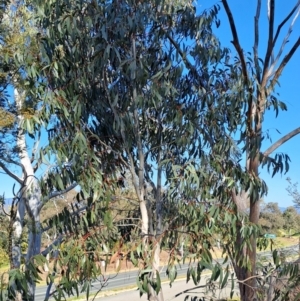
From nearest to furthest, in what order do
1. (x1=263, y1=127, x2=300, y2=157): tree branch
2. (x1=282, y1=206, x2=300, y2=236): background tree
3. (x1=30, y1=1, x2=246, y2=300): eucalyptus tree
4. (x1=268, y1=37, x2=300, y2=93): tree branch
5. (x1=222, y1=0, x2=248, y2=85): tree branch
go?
(x1=30, y1=1, x2=246, y2=300): eucalyptus tree → (x1=222, y1=0, x2=248, y2=85): tree branch → (x1=263, y1=127, x2=300, y2=157): tree branch → (x1=268, y1=37, x2=300, y2=93): tree branch → (x1=282, y1=206, x2=300, y2=236): background tree

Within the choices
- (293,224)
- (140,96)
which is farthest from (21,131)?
(293,224)

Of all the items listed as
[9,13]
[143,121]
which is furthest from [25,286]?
[9,13]

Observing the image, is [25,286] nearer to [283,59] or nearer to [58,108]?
[58,108]

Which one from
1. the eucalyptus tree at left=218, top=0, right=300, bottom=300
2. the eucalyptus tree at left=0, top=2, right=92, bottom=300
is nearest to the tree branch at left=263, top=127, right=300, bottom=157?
the eucalyptus tree at left=218, top=0, right=300, bottom=300

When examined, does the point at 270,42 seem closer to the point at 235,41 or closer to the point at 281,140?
the point at 235,41

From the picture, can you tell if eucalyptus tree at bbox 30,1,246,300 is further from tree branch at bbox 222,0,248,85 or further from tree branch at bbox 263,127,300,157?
tree branch at bbox 263,127,300,157

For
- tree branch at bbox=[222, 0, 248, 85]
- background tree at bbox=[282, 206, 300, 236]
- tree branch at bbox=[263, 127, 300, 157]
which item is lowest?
background tree at bbox=[282, 206, 300, 236]

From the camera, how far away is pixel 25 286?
98.7 inches

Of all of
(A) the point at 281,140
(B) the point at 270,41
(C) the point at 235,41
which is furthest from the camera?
(B) the point at 270,41

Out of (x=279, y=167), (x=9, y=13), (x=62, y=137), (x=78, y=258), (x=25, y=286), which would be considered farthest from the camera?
(x=9, y=13)

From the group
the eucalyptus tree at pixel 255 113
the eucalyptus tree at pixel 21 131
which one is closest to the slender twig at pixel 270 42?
the eucalyptus tree at pixel 255 113

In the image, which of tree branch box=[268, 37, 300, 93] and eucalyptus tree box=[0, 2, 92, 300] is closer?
eucalyptus tree box=[0, 2, 92, 300]

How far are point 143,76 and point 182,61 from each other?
0.54m

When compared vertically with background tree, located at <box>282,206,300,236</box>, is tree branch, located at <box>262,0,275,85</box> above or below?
above
